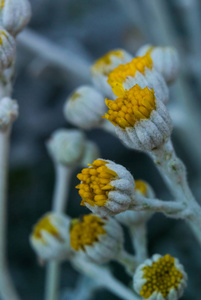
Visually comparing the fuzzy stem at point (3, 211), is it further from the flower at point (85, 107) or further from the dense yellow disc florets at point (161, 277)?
the dense yellow disc florets at point (161, 277)

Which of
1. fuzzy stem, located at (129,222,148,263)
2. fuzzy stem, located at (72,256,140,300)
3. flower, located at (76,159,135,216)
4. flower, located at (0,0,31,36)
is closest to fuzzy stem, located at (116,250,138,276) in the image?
fuzzy stem, located at (129,222,148,263)

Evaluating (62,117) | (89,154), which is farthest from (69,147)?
(62,117)

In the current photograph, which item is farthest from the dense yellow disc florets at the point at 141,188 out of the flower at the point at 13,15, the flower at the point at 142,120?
the flower at the point at 13,15

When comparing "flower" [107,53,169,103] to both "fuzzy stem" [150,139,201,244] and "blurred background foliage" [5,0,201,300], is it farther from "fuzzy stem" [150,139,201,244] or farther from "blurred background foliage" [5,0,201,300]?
"blurred background foliage" [5,0,201,300]

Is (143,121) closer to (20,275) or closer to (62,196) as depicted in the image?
(62,196)

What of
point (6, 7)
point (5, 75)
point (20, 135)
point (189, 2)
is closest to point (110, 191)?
point (5, 75)

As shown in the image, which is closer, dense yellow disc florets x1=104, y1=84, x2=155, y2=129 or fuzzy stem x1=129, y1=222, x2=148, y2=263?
dense yellow disc florets x1=104, y1=84, x2=155, y2=129
